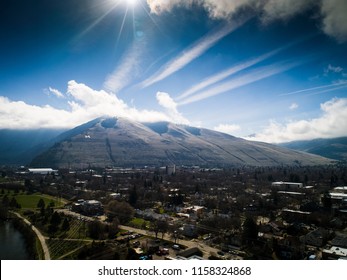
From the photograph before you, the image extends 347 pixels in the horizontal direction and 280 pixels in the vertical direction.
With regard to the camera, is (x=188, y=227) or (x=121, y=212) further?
(x=121, y=212)

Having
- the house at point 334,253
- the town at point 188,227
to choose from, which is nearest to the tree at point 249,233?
the town at point 188,227

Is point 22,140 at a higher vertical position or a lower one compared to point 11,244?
higher

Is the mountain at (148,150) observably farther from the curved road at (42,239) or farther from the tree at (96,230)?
the tree at (96,230)

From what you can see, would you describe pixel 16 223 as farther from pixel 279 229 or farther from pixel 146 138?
pixel 146 138

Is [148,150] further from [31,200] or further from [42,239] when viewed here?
[42,239]

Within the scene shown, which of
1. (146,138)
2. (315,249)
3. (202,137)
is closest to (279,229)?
(315,249)

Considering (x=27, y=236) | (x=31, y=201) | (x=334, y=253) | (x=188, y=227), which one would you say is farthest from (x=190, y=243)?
(x=31, y=201)

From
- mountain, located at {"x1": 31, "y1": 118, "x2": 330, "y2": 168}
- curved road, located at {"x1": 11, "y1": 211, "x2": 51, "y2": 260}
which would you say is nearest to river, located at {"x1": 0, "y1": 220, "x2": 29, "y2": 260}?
curved road, located at {"x1": 11, "y1": 211, "x2": 51, "y2": 260}
